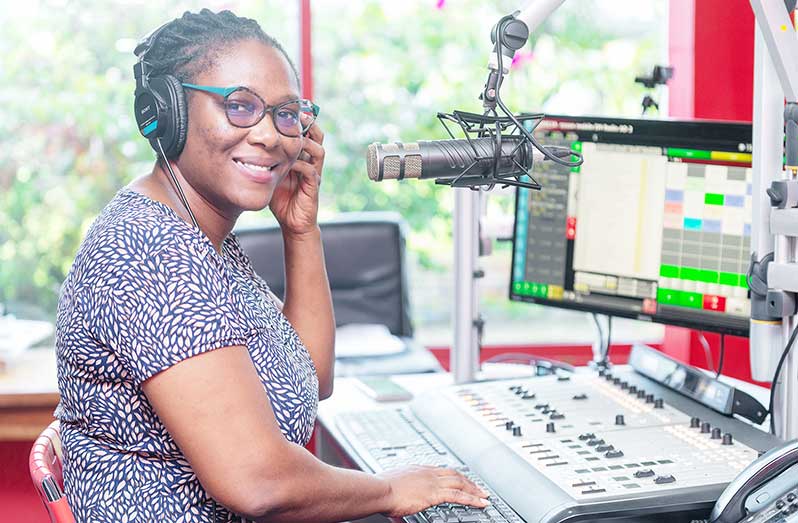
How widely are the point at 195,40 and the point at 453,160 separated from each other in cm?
38

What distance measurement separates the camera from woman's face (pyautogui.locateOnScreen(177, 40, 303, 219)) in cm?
133

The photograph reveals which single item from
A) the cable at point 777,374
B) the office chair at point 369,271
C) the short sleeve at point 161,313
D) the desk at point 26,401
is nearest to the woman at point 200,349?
the short sleeve at point 161,313

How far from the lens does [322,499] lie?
1269mm

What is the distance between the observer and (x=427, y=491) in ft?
4.41

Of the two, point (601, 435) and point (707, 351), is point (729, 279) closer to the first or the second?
point (601, 435)

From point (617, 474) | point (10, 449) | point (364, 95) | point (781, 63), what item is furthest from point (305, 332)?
point (364, 95)

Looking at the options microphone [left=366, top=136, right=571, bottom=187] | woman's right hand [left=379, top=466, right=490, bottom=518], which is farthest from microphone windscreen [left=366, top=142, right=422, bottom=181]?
woman's right hand [left=379, top=466, right=490, bottom=518]

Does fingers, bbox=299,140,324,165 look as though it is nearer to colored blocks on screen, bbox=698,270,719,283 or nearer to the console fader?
the console fader

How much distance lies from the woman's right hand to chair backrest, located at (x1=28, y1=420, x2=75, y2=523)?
41cm

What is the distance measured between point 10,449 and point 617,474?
6.90ft

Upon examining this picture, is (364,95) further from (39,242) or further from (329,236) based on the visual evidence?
(39,242)

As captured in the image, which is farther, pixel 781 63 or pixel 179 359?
pixel 781 63

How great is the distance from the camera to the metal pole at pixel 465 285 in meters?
1.93

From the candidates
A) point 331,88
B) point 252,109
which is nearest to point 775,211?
point 252,109
